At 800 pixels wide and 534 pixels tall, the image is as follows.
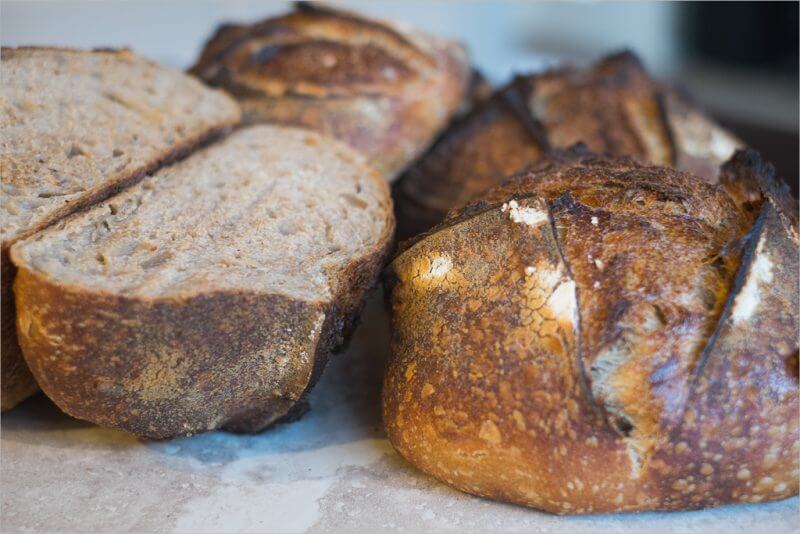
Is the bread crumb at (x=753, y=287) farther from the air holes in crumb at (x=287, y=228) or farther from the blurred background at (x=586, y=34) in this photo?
the blurred background at (x=586, y=34)

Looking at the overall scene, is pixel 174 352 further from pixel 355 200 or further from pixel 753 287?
pixel 753 287

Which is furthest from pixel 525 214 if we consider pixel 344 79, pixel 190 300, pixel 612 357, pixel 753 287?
pixel 344 79

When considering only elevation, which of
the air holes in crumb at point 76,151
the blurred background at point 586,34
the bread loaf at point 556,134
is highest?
the air holes in crumb at point 76,151

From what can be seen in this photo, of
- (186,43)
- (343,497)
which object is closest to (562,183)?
(343,497)

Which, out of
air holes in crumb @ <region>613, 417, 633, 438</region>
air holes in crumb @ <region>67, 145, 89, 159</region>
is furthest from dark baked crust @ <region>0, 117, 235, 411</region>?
air holes in crumb @ <region>613, 417, 633, 438</region>

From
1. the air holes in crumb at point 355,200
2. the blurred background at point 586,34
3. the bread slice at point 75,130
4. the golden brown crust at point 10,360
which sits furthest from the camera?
the blurred background at point 586,34

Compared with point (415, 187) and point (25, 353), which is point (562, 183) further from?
point (25, 353)

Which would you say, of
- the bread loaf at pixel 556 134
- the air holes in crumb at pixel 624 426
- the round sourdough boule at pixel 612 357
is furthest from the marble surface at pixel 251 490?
the bread loaf at pixel 556 134
